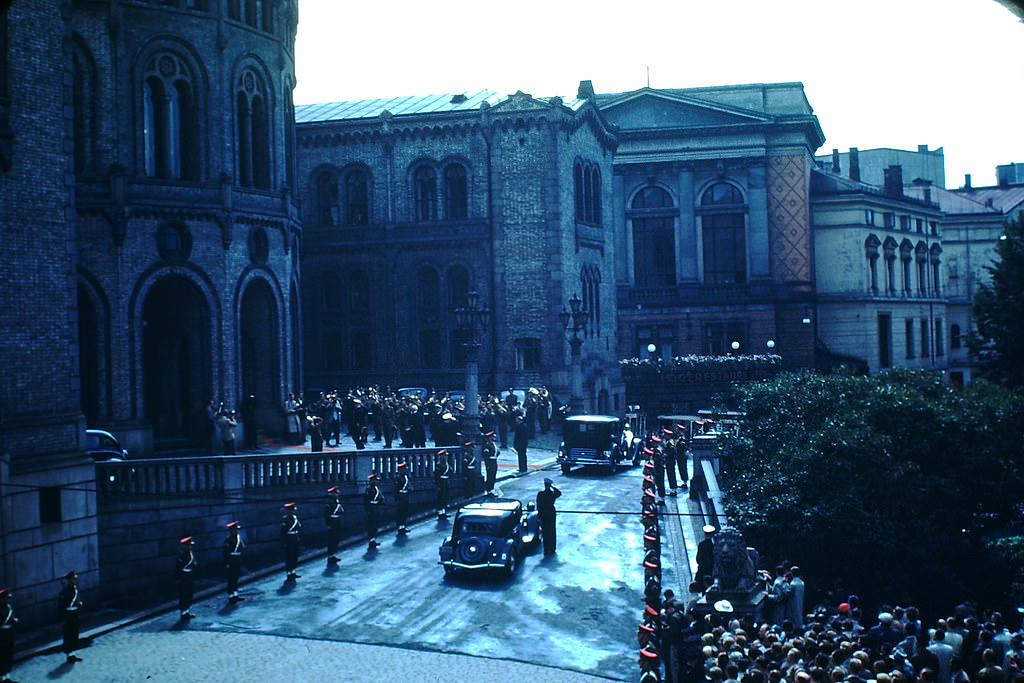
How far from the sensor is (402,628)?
19438 mm

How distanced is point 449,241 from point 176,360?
17812 millimetres

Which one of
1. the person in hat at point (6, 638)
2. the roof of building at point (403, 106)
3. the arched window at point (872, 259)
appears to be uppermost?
the roof of building at point (403, 106)

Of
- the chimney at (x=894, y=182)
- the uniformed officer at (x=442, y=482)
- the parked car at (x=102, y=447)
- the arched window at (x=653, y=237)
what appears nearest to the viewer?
the parked car at (x=102, y=447)

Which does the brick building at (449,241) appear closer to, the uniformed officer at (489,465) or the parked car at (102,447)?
the uniformed officer at (489,465)

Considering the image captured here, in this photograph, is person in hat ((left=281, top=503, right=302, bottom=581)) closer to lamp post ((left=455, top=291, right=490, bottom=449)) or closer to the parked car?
the parked car

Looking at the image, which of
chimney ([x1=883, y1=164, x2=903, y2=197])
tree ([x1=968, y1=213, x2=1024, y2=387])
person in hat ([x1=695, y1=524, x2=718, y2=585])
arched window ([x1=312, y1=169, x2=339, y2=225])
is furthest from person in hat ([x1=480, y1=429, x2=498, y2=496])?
chimney ([x1=883, y1=164, x2=903, y2=197])

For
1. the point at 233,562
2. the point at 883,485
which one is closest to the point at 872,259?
the point at 883,485

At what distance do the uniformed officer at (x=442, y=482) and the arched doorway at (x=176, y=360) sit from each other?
874 cm

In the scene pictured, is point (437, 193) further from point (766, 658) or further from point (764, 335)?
point (766, 658)

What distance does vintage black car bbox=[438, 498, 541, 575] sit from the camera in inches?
880

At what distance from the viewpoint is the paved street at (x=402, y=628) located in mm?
17438

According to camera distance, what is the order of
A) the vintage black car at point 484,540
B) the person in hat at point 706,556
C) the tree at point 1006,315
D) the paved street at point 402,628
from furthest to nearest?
the tree at point 1006,315 < the vintage black car at point 484,540 < the person in hat at point 706,556 < the paved street at point 402,628

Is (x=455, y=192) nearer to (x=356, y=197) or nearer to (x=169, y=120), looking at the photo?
(x=356, y=197)

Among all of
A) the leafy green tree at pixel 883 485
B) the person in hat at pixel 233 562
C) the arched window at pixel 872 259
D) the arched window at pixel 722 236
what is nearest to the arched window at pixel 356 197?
the arched window at pixel 722 236
